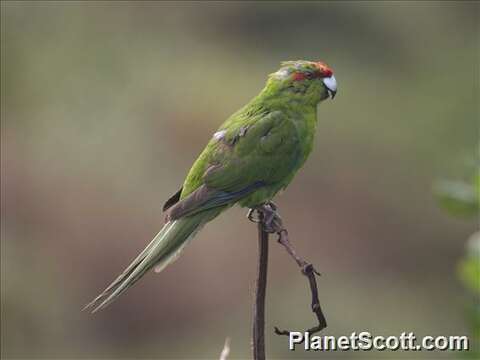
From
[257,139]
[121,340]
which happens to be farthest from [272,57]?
[257,139]

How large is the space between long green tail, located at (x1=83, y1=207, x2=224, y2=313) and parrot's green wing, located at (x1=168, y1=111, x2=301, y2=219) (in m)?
0.06

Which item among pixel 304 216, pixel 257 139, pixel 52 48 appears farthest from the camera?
pixel 52 48

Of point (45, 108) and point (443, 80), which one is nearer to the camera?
point (45, 108)

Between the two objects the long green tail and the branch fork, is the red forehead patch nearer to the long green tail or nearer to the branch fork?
the long green tail

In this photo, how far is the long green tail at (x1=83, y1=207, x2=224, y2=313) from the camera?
8.54ft

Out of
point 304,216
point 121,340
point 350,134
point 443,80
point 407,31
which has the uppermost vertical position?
point 407,31

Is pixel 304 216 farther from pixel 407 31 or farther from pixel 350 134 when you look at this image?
pixel 407 31

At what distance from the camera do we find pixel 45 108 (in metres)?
9.32

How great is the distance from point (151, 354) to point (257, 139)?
437 cm

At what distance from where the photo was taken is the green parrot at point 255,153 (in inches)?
127

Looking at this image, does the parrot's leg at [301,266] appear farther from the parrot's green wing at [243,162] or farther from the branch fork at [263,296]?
the parrot's green wing at [243,162]

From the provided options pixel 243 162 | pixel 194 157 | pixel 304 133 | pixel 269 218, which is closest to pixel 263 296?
pixel 269 218

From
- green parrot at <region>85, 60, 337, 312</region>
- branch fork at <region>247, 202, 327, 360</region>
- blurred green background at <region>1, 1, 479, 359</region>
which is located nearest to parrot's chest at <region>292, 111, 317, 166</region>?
green parrot at <region>85, 60, 337, 312</region>

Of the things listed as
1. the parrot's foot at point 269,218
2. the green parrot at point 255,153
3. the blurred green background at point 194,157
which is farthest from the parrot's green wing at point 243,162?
the blurred green background at point 194,157
